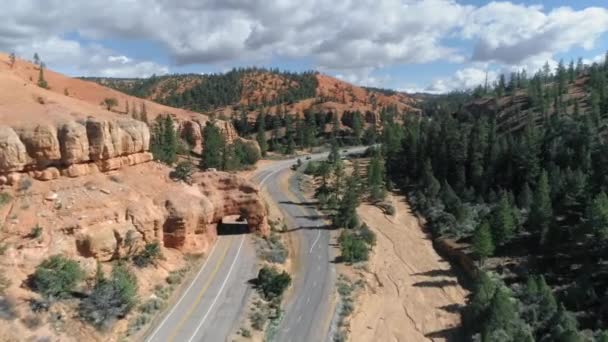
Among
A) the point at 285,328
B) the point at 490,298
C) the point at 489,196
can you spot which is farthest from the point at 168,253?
the point at 489,196

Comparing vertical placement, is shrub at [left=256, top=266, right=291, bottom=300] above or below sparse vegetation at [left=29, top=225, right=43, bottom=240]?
below

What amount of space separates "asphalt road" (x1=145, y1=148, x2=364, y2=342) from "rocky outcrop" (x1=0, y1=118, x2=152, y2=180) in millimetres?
15430

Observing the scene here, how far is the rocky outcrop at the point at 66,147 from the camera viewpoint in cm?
4228

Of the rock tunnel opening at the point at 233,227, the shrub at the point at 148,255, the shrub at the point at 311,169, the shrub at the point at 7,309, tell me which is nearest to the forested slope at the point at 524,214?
the shrub at the point at 311,169

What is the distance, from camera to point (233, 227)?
209 ft

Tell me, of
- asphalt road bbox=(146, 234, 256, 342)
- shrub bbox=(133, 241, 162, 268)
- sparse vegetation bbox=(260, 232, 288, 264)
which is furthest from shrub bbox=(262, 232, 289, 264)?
shrub bbox=(133, 241, 162, 268)

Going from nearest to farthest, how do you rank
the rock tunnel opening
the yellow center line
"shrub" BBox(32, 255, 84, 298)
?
"shrub" BBox(32, 255, 84, 298) → the yellow center line → the rock tunnel opening

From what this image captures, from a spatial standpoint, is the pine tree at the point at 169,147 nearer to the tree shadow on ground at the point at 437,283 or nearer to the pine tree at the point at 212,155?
the pine tree at the point at 212,155

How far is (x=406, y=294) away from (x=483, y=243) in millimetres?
12367

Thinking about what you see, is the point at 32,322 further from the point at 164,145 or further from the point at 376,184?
the point at 376,184

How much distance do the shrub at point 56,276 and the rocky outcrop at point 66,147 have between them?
970 cm

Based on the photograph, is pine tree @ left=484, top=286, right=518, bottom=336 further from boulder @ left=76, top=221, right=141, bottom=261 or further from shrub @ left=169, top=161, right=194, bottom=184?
shrub @ left=169, top=161, right=194, bottom=184

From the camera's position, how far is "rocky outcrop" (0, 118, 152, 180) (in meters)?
42.3

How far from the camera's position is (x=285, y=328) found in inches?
1700
